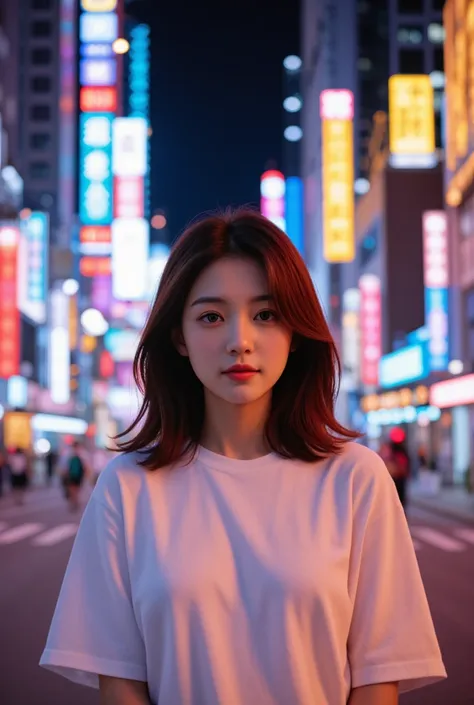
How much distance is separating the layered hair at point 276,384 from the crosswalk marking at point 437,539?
38.7ft

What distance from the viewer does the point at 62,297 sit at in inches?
2218

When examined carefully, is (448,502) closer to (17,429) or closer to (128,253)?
(17,429)

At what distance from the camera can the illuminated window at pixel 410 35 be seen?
73188mm

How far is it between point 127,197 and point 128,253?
2622mm

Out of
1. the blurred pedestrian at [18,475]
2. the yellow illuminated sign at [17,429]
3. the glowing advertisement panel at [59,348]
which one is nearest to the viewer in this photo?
the blurred pedestrian at [18,475]

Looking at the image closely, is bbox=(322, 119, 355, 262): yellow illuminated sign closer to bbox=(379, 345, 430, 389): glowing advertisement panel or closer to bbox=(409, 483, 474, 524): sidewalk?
bbox=(379, 345, 430, 389): glowing advertisement panel

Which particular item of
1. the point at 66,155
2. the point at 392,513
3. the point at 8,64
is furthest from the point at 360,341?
the point at 392,513

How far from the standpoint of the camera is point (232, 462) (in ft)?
7.90

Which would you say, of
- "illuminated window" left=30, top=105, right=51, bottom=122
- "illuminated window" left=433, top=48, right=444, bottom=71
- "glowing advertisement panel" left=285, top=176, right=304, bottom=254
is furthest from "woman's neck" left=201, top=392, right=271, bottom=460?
"glowing advertisement panel" left=285, top=176, right=304, bottom=254

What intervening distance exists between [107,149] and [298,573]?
46.1m

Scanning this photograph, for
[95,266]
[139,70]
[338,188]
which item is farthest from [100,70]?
[139,70]

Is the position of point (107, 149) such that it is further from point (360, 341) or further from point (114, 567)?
point (114, 567)

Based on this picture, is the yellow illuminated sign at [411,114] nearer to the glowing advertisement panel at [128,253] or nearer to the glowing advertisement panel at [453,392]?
the glowing advertisement panel at [128,253]

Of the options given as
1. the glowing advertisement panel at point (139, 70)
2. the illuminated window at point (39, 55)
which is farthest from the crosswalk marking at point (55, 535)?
the glowing advertisement panel at point (139, 70)
